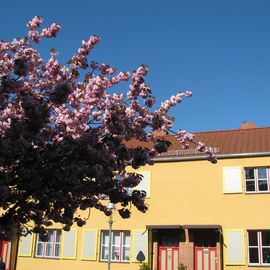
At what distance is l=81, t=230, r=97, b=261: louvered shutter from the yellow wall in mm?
262

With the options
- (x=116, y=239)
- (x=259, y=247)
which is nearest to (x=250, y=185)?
(x=259, y=247)

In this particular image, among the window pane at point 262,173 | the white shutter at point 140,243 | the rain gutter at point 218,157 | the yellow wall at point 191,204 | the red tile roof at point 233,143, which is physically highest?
the red tile roof at point 233,143

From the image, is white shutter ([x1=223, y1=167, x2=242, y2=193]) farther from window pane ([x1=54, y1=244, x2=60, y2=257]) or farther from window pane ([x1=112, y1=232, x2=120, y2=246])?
window pane ([x1=54, y1=244, x2=60, y2=257])

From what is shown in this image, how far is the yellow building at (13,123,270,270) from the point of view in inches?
850

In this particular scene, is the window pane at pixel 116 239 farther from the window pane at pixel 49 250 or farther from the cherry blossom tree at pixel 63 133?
the cherry blossom tree at pixel 63 133

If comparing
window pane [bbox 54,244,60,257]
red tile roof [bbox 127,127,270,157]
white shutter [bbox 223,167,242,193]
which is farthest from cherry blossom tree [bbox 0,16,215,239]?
window pane [bbox 54,244,60,257]

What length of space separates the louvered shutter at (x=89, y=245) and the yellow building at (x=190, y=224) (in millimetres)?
51

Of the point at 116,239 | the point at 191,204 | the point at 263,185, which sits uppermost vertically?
the point at 263,185

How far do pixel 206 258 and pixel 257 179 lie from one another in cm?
458

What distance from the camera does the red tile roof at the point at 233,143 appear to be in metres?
23.0

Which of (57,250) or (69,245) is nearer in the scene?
(69,245)

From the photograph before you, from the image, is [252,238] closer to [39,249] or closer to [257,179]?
[257,179]

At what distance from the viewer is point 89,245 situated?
79.0 feet

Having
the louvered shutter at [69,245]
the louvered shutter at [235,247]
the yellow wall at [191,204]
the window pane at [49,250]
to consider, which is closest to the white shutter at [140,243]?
the yellow wall at [191,204]
